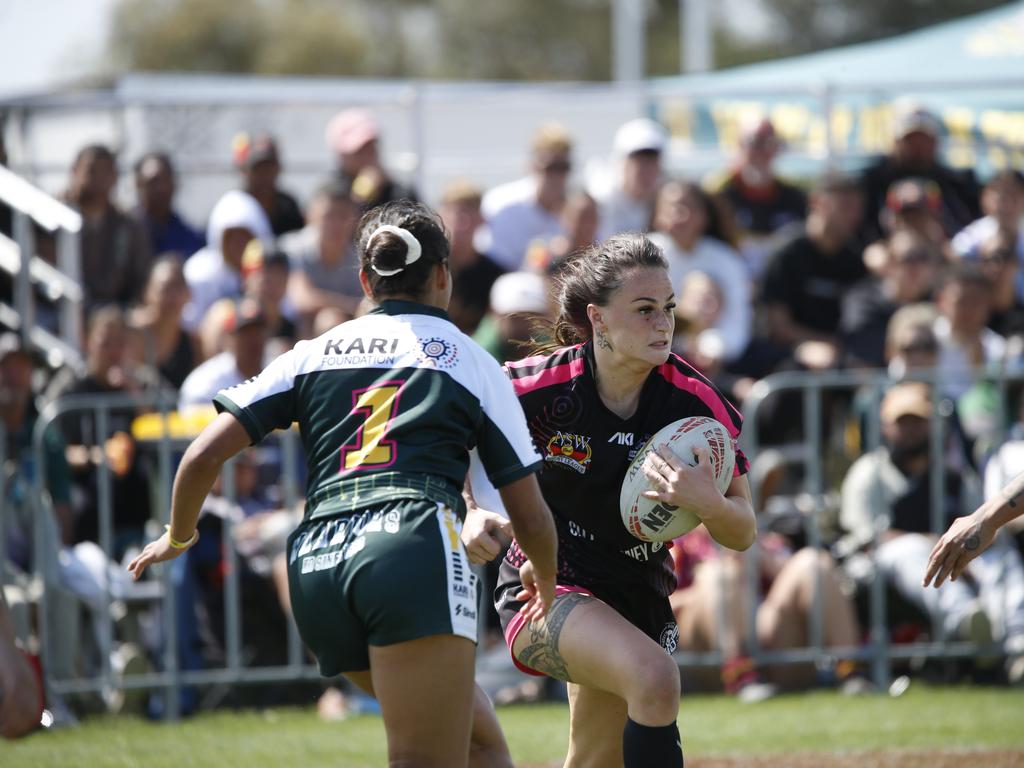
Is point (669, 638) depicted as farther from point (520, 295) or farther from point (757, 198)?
point (757, 198)

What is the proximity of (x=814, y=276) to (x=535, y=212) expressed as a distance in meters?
2.06

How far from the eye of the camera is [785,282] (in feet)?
34.9

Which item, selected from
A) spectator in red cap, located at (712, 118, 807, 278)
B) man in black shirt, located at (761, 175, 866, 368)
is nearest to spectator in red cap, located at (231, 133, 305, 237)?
spectator in red cap, located at (712, 118, 807, 278)

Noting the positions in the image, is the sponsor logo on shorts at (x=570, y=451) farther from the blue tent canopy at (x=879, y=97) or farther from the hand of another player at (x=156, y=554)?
the blue tent canopy at (x=879, y=97)

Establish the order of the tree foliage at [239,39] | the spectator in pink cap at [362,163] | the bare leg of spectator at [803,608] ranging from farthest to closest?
the tree foliage at [239,39] → the spectator in pink cap at [362,163] → the bare leg of spectator at [803,608]

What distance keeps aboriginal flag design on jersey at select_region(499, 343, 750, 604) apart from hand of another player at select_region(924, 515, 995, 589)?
0.67 meters

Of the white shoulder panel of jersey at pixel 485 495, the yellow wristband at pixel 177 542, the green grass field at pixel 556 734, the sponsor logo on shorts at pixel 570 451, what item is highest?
the sponsor logo on shorts at pixel 570 451

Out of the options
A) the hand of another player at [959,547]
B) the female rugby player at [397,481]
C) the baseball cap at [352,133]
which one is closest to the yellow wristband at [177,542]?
the female rugby player at [397,481]

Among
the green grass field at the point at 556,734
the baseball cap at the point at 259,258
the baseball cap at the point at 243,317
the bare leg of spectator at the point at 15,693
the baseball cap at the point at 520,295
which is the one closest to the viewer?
the bare leg of spectator at the point at 15,693

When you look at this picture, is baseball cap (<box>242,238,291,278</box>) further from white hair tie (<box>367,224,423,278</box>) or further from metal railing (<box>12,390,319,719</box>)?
white hair tie (<box>367,224,423,278</box>)

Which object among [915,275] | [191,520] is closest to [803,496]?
[915,275]

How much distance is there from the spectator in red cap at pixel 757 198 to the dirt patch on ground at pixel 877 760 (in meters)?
5.09

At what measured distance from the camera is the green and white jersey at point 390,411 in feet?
13.3

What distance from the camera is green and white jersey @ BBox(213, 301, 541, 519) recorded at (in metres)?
4.06
